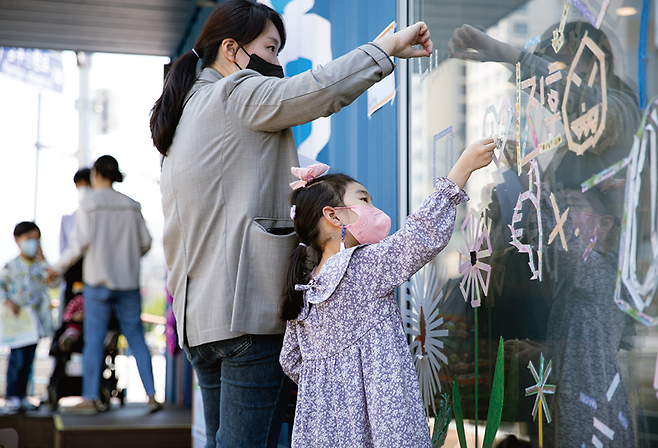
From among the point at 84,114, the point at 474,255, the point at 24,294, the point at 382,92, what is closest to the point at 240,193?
the point at 474,255

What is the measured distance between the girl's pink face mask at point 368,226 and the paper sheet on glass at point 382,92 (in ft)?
2.95

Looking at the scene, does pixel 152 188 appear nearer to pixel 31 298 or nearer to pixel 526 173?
pixel 31 298

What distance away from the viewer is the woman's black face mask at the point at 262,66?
1771 millimetres

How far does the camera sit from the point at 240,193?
63.9 inches

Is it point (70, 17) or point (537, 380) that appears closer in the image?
point (537, 380)

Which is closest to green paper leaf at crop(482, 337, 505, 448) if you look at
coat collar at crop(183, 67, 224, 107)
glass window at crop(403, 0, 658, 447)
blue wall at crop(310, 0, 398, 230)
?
glass window at crop(403, 0, 658, 447)

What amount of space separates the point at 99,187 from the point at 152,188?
7.71 feet

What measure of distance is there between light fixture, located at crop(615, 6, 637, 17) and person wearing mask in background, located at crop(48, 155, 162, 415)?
160 inches

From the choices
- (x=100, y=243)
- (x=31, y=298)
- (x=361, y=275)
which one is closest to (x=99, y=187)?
(x=100, y=243)

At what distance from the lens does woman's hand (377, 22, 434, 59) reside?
1.56 meters

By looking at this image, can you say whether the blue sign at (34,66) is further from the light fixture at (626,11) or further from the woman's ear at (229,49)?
the light fixture at (626,11)

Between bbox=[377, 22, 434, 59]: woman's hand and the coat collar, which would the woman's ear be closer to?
the coat collar

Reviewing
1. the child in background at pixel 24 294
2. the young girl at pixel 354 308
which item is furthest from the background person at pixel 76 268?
the young girl at pixel 354 308

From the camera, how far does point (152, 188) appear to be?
7.15 metres
